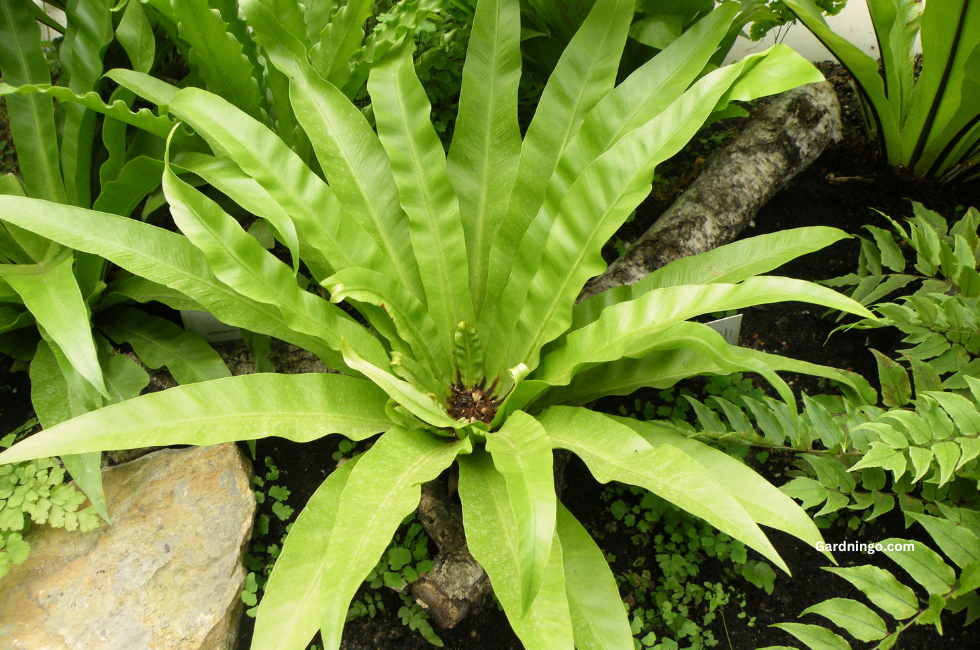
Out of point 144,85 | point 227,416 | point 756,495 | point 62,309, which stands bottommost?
point 756,495

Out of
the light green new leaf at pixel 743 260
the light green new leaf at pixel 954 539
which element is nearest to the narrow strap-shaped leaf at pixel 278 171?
the light green new leaf at pixel 743 260

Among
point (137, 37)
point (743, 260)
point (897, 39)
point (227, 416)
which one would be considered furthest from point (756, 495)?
point (137, 37)

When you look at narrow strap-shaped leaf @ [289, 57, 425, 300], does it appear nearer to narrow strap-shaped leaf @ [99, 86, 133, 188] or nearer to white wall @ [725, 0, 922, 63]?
narrow strap-shaped leaf @ [99, 86, 133, 188]

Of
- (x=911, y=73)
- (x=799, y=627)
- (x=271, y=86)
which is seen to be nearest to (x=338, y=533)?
(x=799, y=627)

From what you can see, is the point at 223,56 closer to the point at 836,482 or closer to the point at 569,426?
the point at 569,426

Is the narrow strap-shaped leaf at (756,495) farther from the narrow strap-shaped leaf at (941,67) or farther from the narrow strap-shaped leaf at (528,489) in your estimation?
the narrow strap-shaped leaf at (941,67)

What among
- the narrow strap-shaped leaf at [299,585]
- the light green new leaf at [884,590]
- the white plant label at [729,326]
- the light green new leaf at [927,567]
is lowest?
the light green new leaf at [884,590]

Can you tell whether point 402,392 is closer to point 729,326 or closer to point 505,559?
point 505,559
